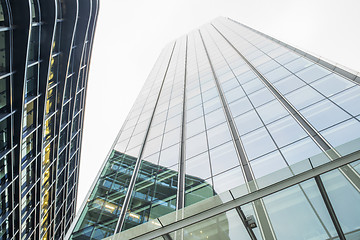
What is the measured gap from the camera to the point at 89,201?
49.5ft

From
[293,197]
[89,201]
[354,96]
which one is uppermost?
[354,96]

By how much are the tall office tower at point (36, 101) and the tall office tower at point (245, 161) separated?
7364 mm

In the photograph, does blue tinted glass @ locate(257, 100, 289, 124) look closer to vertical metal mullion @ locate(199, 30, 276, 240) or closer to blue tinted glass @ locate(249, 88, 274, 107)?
blue tinted glass @ locate(249, 88, 274, 107)

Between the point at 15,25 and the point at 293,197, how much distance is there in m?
18.4

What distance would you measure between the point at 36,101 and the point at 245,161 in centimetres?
1788

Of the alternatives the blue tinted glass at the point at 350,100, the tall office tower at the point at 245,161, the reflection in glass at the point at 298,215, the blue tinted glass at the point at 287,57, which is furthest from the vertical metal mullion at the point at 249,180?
the blue tinted glass at the point at 287,57

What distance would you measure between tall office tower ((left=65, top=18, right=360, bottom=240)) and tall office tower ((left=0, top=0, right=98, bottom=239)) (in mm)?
7364

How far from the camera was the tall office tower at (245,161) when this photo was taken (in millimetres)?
6965

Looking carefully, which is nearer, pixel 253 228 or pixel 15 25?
pixel 253 228

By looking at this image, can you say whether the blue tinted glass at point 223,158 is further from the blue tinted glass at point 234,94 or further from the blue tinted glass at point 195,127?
the blue tinted glass at point 234,94

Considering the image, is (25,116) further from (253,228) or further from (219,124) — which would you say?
(253,228)

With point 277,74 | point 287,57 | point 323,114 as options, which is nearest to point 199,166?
point 323,114

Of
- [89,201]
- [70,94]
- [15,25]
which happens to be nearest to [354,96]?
[89,201]

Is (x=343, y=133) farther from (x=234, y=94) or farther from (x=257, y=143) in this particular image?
(x=234, y=94)
